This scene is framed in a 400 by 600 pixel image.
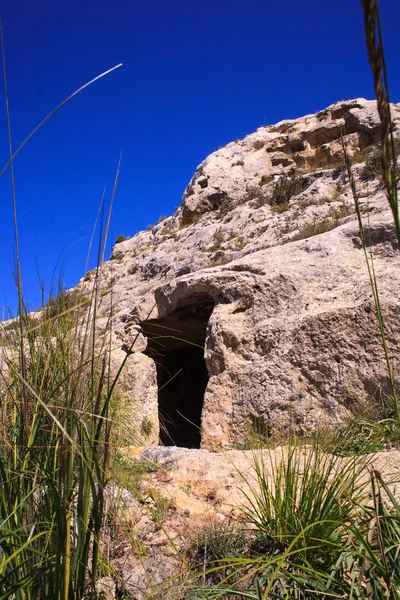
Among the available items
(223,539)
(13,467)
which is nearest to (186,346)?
(223,539)

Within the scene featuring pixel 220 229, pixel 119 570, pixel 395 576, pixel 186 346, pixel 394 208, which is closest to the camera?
pixel 394 208

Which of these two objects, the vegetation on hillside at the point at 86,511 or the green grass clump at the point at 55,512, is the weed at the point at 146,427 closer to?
the vegetation on hillside at the point at 86,511

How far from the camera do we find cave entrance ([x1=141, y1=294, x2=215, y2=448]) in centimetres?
765

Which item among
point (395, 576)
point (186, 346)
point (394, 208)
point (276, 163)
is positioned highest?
point (276, 163)

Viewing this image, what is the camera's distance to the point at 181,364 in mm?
9914

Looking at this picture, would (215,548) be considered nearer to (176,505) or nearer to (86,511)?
(176,505)

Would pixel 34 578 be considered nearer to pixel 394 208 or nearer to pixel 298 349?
pixel 394 208

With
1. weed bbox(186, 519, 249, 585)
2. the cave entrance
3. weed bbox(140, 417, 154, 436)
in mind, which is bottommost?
weed bbox(186, 519, 249, 585)

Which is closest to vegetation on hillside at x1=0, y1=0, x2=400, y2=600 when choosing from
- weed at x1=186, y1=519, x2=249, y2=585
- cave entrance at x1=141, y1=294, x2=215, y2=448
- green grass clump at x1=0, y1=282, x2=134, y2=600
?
green grass clump at x1=0, y1=282, x2=134, y2=600

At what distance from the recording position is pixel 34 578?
1316mm

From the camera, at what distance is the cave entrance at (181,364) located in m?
7.65

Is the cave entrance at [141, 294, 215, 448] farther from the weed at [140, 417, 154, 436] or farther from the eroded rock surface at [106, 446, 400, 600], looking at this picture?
the eroded rock surface at [106, 446, 400, 600]

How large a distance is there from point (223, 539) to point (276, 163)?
53.6 ft

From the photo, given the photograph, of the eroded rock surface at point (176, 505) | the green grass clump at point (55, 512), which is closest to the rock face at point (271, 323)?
the eroded rock surface at point (176, 505)
